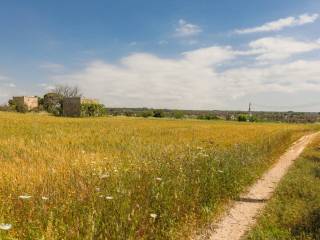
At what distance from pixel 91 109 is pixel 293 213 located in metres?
72.4

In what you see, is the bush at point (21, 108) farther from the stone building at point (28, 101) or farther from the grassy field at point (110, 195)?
the grassy field at point (110, 195)

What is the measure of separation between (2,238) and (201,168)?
20.0ft

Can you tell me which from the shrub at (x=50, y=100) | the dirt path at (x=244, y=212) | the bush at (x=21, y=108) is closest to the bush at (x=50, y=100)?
the shrub at (x=50, y=100)

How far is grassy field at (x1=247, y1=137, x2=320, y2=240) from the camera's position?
7195 millimetres

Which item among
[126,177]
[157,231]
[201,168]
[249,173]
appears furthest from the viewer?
[249,173]

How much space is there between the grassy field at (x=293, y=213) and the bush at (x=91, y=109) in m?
66.5

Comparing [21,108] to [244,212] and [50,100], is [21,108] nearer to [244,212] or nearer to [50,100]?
[50,100]

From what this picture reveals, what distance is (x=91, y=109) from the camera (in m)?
79.4

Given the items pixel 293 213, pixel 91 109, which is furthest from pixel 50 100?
pixel 293 213

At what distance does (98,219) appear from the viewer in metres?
5.84

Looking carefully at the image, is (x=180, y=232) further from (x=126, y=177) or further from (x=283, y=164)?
(x=283, y=164)

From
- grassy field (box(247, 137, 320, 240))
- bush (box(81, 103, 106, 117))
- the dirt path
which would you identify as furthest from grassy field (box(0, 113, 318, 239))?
bush (box(81, 103, 106, 117))

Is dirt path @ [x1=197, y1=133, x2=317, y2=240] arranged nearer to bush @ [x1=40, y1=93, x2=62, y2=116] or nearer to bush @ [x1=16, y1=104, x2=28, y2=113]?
bush @ [x1=16, y1=104, x2=28, y2=113]

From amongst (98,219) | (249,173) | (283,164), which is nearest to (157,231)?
(98,219)
